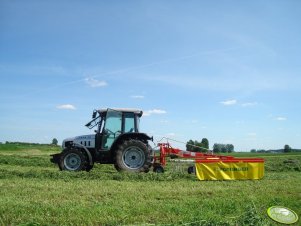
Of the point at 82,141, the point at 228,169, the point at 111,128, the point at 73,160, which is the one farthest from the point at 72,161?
the point at 228,169

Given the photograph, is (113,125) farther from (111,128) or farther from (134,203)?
(134,203)

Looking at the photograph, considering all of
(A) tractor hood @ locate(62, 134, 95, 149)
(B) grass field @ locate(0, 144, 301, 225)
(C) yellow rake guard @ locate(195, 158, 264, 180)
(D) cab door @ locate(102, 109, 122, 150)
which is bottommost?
(B) grass field @ locate(0, 144, 301, 225)

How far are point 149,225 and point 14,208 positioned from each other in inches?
93.2

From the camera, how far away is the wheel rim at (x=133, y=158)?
14375 millimetres

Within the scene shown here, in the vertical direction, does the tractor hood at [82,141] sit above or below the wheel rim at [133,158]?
above

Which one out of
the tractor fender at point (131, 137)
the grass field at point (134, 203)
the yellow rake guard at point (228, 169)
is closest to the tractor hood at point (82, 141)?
the tractor fender at point (131, 137)

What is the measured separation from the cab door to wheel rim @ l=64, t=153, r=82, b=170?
1.00 metres

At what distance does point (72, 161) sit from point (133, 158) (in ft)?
7.17

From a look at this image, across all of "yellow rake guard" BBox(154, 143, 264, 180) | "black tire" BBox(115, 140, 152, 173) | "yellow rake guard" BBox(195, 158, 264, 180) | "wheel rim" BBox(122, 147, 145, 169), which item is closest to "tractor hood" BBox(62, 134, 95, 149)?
"black tire" BBox(115, 140, 152, 173)

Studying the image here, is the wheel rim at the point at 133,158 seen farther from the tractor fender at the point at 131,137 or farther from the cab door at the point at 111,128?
the cab door at the point at 111,128

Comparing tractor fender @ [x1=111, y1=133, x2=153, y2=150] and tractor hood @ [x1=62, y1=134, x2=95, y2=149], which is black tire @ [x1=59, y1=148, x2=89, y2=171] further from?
tractor fender @ [x1=111, y1=133, x2=153, y2=150]

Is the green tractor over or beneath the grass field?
over

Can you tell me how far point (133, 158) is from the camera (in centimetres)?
1449

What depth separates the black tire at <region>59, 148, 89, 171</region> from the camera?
14.3 m
